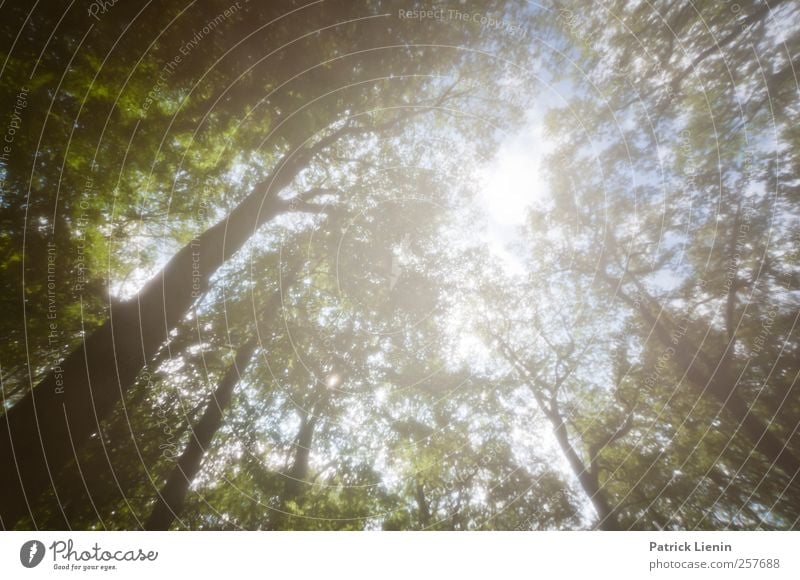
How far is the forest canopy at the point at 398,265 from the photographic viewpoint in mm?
4965

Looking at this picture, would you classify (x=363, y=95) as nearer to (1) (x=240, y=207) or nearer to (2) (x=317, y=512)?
(1) (x=240, y=207)

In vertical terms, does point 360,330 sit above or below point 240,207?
below

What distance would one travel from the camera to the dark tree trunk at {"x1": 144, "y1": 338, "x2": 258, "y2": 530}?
5.11m

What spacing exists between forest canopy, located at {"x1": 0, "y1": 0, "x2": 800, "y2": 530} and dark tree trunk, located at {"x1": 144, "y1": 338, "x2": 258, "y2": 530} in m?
0.06

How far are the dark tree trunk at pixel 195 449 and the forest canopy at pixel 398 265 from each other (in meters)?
0.06

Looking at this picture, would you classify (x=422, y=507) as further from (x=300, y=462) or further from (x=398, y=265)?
(x=398, y=265)

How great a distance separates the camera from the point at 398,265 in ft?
22.6

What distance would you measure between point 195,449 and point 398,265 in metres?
5.74

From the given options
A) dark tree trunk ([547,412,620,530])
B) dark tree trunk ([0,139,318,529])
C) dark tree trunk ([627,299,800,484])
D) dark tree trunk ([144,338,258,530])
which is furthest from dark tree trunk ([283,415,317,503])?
dark tree trunk ([627,299,800,484])

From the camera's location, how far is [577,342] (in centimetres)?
687

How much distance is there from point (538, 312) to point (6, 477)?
394 inches

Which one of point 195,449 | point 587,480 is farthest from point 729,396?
point 195,449
